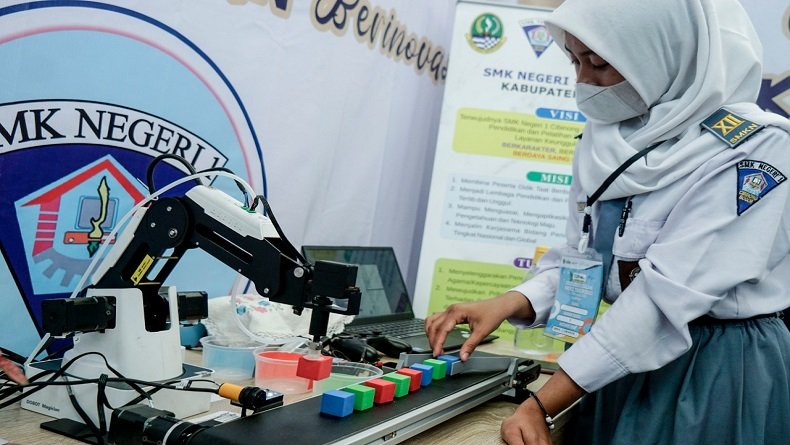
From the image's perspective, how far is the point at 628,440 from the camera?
119cm

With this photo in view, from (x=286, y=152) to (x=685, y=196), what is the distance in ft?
3.36

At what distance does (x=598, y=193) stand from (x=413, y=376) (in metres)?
0.52

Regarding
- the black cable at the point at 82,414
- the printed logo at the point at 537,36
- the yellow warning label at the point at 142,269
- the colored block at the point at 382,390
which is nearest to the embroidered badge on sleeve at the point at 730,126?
the colored block at the point at 382,390

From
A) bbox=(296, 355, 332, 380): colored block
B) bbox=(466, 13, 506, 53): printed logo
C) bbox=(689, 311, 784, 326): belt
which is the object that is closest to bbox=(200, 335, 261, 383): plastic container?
bbox=(296, 355, 332, 380): colored block

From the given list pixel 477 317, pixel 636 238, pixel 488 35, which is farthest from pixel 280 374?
pixel 488 35

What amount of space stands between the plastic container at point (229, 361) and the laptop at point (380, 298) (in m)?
0.36

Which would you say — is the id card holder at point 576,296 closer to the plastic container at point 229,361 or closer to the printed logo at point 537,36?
the plastic container at point 229,361

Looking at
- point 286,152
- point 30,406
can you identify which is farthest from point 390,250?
point 30,406

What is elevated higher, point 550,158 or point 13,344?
point 550,158

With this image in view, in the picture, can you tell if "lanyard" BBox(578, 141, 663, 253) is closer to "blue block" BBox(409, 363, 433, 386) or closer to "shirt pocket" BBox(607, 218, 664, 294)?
"shirt pocket" BBox(607, 218, 664, 294)

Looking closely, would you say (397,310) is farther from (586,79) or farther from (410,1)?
(410,1)

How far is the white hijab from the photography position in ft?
3.83

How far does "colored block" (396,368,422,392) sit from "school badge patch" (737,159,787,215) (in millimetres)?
579

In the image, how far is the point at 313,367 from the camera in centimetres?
105
